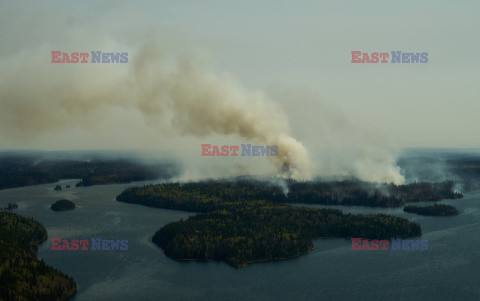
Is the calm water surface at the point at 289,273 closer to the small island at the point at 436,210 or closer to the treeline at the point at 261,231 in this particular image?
the treeline at the point at 261,231

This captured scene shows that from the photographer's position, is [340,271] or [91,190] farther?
[91,190]

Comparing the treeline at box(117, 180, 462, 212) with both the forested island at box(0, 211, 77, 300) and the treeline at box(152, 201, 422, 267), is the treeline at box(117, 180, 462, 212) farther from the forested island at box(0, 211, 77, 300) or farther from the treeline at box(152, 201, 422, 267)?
the forested island at box(0, 211, 77, 300)

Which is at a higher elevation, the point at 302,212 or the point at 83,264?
the point at 302,212

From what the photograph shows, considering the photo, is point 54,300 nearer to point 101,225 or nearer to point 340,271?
point 340,271

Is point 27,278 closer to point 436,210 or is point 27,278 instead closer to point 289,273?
point 289,273

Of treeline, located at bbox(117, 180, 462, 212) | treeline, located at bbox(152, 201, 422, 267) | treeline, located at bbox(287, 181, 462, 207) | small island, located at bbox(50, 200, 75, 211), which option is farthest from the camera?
treeline, located at bbox(287, 181, 462, 207)

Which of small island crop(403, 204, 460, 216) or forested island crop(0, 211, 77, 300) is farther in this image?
small island crop(403, 204, 460, 216)

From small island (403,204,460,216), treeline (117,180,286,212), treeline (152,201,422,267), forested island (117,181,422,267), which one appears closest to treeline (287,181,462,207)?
treeline (117,180,286,212)

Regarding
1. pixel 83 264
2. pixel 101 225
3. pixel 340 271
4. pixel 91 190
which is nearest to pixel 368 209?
pixel 340 271

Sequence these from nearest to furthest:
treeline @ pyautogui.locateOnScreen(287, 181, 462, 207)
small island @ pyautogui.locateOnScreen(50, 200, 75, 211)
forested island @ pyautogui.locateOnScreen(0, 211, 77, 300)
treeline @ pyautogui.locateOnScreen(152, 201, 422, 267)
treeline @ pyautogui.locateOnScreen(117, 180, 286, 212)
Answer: forested island @ pyautogui.locateOnScreen(0, 211, 77, 300) < treeline @ pyautogui.locateOnScreen(152, 201, 422, 267) < treeline @ pyautogui.locateOnScreen(117, 180, 286, 212) < small island @ pyautogui.locateOnScreen(50, 200, 75, 211) < treeline @ pyautogui.locateOnScreen(287, 181, 462, 207)
